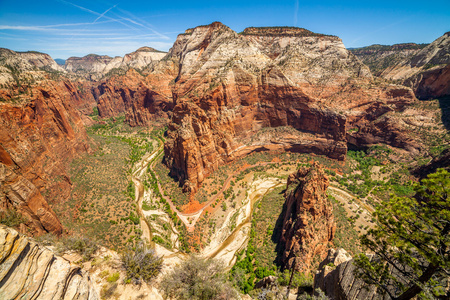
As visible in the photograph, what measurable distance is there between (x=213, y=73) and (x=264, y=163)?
33.7 meters

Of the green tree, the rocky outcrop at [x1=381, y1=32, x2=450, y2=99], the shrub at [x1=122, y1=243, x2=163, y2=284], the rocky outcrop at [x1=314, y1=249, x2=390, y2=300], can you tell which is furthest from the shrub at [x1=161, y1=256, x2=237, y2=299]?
the rocky outcrop at [x1=381, y1=32, x2=450, y2=99]

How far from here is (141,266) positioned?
15.1 m

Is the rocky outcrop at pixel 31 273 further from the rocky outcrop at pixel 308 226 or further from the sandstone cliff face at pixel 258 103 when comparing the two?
the sandstone cliff face at pixel 258 103

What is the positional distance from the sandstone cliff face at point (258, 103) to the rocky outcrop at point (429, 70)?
44.4 ft

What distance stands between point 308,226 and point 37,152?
48.8 meters

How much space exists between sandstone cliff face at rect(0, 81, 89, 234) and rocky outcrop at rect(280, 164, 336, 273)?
34.6 meters

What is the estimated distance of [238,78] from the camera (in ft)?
Result: 180

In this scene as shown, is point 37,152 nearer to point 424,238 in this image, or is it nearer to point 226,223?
point 226,223

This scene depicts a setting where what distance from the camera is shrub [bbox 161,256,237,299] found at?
44.5 feet

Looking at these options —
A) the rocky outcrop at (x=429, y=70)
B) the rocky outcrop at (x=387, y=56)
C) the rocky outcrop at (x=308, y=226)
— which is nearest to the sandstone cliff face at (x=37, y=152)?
the rocky outcrop at (x=308, y=226)

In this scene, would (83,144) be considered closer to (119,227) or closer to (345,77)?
(119,227)

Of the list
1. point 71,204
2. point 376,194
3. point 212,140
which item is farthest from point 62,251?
point 376,194

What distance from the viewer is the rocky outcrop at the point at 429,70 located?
6088 centimetres

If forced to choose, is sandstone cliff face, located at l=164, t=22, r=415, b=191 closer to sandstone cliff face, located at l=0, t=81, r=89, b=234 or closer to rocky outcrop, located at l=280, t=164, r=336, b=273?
sandstone cliff face, located at l=0, t=81, r=89, b=234
